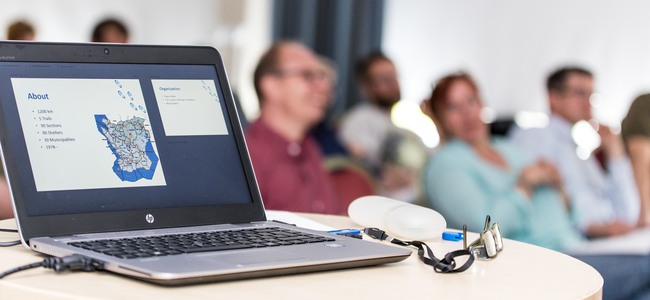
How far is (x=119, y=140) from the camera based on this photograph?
116cm

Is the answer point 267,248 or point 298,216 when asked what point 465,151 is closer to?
point 298,216

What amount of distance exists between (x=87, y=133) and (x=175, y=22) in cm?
410

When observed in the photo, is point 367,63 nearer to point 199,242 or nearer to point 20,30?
A: point 20,30

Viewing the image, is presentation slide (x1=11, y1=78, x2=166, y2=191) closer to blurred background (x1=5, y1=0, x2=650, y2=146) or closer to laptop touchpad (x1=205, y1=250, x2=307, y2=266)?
laptop touchpad (x1=205, y1=250, x2=307, y2=266)

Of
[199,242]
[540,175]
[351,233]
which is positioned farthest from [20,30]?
[199,242]

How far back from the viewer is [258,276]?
94 cm

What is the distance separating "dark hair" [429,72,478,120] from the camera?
3.84m

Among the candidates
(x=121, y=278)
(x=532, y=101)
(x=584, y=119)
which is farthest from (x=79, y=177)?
(x=532, y=101)

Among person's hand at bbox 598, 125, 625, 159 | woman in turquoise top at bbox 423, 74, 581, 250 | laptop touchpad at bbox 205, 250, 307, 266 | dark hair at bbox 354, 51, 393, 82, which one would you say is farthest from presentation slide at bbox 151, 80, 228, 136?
person's hand at bbox 598, 125, 625, 159

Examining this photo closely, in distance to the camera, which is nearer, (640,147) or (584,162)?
(584,162)

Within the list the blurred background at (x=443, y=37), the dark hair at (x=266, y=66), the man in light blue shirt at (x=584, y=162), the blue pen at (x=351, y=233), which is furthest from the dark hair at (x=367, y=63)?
the blue pen at (x=351, y=233)

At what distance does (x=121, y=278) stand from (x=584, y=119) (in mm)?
3788

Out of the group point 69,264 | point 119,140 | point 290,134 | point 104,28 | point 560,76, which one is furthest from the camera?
point 560,76

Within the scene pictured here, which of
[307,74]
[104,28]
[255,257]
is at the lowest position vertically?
[255,257]
